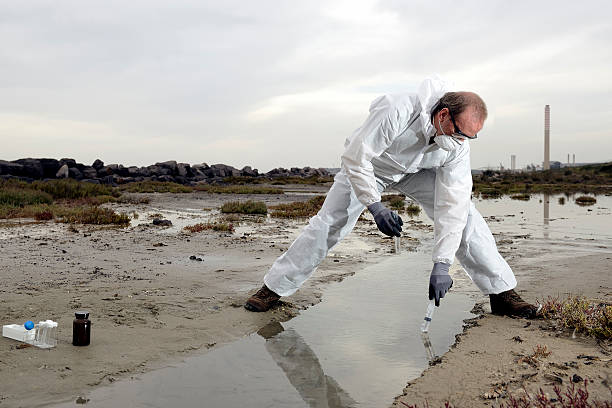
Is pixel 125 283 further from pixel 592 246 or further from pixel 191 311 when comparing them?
pixel 592 246

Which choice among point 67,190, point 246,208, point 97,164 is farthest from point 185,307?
point 97,164

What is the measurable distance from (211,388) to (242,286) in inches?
117

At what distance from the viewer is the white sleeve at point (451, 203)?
15.6 feet

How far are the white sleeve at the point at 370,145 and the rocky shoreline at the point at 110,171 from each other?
117ft

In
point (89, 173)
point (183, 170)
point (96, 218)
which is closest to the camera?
point (96, 218)

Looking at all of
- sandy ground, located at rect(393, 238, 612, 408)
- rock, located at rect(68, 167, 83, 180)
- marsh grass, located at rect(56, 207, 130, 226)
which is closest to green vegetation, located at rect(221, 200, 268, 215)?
marsh grass, located at rect(56, 207, 130, 226)

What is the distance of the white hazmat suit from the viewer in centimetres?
459

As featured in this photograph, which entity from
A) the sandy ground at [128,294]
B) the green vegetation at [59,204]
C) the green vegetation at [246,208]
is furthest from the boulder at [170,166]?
the sandy ground at [128,294]

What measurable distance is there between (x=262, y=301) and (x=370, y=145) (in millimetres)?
1879

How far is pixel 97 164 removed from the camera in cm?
5369

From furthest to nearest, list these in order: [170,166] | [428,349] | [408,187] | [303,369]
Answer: [170,166], [408,187], [428,349], [303,369]

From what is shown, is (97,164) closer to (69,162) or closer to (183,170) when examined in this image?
(69,162)

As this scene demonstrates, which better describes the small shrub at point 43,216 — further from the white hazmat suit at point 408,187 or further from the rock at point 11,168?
the rock at point 11,168

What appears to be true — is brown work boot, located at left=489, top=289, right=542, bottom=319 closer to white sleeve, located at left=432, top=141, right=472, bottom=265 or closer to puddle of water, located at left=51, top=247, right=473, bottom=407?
puddle of water, located at left=51, top=247, right=473, bottom=407
